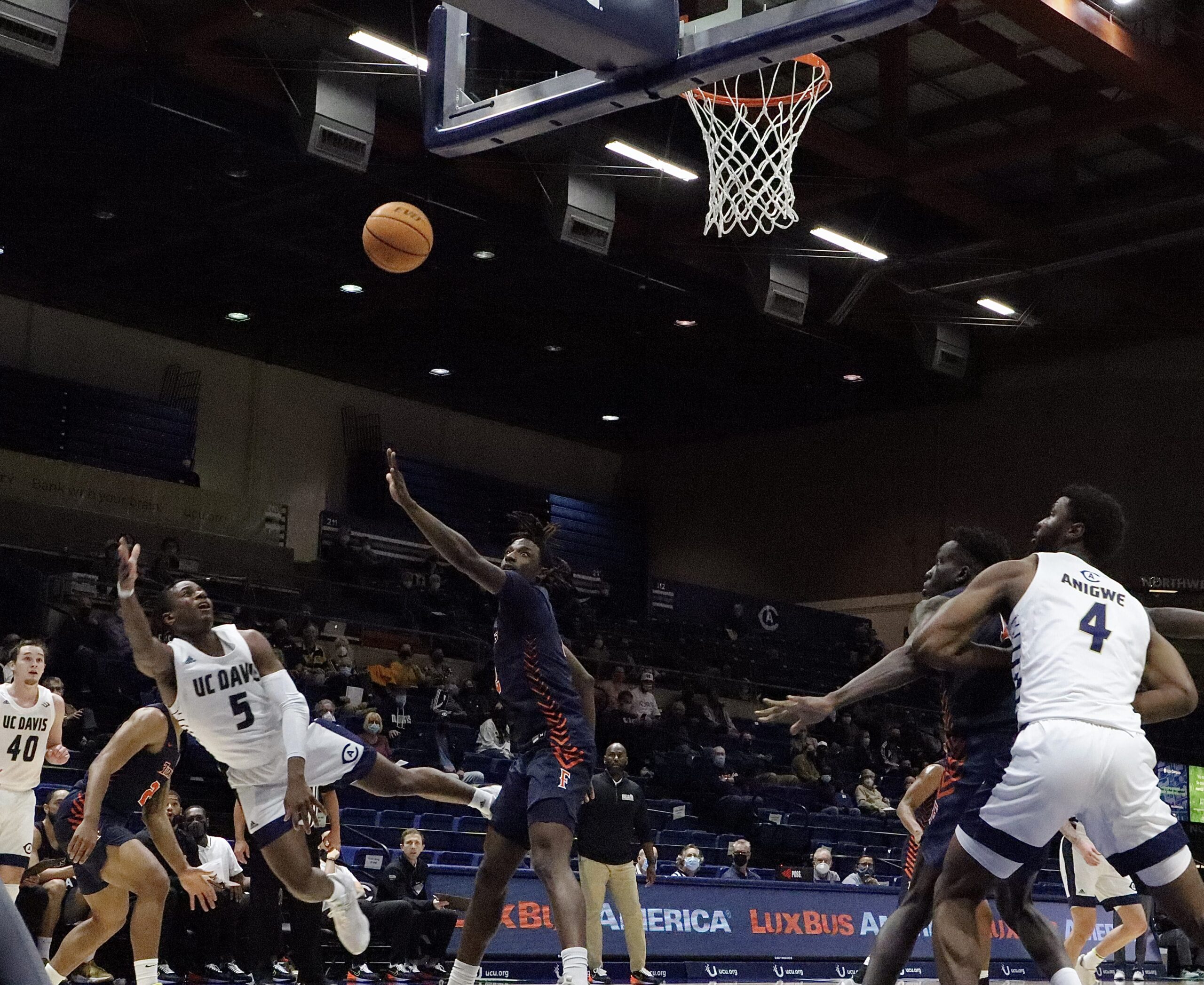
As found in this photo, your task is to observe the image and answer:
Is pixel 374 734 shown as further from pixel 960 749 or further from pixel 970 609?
pixel 970 609

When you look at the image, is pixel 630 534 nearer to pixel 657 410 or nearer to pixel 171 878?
pixel 657 410

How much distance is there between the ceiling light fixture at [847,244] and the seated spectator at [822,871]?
755 centimetres

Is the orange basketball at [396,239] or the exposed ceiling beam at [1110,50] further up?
the exposed ceiling beam at [1110,50]

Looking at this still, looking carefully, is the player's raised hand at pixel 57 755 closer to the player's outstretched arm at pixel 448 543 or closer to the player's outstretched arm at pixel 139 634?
the player's outstretched arm at pixel 139 634

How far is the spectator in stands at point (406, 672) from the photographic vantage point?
19.9m

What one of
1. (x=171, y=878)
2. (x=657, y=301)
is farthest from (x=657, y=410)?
(x=171, y=878)

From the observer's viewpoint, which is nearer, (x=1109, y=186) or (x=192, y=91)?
(x=192, y=91)

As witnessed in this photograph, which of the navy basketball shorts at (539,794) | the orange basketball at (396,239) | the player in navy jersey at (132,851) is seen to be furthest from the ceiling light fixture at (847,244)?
the navy basketball shorts at (539,794)

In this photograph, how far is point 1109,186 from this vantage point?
2036 centimetres

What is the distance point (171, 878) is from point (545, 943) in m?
3.25

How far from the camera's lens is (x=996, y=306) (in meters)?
22.4

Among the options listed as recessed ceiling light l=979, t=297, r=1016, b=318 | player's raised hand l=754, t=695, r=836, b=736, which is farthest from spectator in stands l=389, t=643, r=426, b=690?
player's raised hand l=754, t=695, r=836, b=736

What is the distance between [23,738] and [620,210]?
1184cm

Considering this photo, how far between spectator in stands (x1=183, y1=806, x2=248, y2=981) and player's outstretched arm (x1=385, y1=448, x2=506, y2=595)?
5404 millimetres
